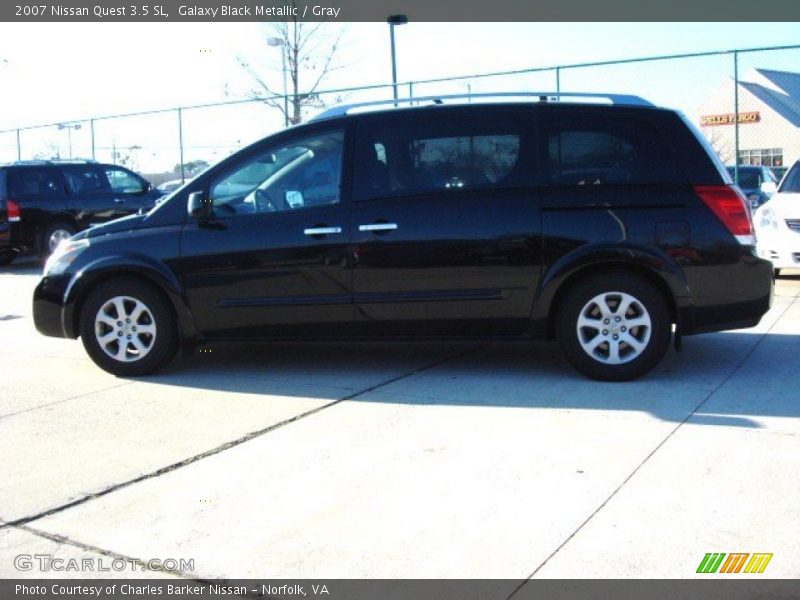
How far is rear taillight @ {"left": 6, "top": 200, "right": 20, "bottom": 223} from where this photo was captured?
592 inches

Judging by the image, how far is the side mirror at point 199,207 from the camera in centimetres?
648

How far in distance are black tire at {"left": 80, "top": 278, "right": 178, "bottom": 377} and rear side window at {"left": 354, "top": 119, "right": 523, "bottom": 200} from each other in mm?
1697

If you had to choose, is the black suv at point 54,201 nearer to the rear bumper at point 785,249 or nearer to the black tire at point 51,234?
the black tire at point 51,234

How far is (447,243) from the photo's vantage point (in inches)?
245

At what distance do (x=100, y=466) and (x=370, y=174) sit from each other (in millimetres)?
2709

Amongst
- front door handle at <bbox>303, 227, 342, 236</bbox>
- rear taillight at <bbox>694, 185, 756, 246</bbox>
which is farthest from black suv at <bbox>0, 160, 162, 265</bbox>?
rear taillight at <bbox>694, 185, 756, 246</bbox>

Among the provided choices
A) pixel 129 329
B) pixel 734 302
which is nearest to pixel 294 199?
pixel 129 329

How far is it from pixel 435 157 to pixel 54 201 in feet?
36.0

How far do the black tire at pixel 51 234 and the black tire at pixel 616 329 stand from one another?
11.5 meters

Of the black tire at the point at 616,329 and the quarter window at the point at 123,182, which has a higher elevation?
the quarter window at the point at 123,182

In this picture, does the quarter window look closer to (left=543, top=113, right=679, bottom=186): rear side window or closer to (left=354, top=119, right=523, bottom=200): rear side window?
(left=354, top=119, right=523, bottom=200): rear side window

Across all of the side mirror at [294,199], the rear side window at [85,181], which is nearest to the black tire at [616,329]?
the side mirror at [294,199]
